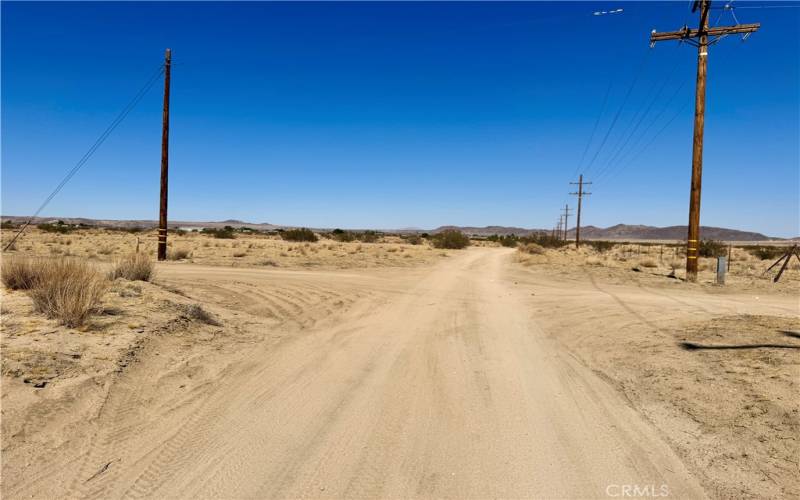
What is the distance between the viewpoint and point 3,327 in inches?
239

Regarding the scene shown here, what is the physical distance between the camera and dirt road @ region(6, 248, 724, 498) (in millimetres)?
3576

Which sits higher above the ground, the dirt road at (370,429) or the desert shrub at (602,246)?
the desert shrub at (602,246)

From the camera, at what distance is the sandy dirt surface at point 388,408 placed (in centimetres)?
367

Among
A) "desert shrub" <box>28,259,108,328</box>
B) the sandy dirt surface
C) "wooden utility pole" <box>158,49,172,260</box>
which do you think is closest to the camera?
the sandy dirt surface

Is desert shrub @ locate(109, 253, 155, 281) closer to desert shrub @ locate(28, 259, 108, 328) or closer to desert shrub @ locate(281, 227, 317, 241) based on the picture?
desert shrub @ locate(28, 259, 108, 328)

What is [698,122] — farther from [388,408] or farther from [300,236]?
[300,236]

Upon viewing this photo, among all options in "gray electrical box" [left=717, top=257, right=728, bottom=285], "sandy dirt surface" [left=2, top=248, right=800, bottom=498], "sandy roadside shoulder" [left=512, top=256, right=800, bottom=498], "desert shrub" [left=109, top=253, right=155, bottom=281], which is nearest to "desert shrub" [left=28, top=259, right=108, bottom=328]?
"sandy dirt surface" [left=2, top=248, right=800, bottom=498]

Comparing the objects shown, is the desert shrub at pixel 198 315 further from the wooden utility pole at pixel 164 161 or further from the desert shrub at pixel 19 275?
the wooden utility pole at pixel 164 161

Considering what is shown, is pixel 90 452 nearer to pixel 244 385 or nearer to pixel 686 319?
pixel 244 385

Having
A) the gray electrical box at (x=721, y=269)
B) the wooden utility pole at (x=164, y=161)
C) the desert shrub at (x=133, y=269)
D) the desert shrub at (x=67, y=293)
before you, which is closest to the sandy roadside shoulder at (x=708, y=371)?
the gray electrical box at (x=721, y=269)

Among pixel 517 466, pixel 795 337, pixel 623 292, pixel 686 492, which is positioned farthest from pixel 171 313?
pixel 623 292
